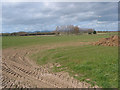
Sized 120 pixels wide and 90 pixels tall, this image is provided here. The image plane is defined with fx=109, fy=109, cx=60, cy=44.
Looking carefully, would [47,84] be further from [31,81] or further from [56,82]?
[31,81]

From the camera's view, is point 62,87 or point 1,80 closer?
point 62,87

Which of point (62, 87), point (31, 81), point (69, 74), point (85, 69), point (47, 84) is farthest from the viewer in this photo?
point (85, 69)

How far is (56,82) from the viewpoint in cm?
539

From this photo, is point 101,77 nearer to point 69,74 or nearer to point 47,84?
point 69,74

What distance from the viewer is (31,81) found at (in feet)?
18.2

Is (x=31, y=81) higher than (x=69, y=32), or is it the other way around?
(x=69, y=32)

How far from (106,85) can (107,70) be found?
5.83 ft

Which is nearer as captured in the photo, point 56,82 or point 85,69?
point 56,82

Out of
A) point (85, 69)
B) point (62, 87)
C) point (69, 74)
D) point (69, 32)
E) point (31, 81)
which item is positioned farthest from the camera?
point (69, 32)

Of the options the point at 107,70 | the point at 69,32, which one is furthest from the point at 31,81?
the point at 69,32

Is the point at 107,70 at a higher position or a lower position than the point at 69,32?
lower

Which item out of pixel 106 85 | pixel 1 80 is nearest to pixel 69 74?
pixel 106 85

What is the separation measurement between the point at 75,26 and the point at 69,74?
112m

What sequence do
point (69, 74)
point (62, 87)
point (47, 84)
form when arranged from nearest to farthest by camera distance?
point (62, 87) → point (47, 84) → point (69, 74)
